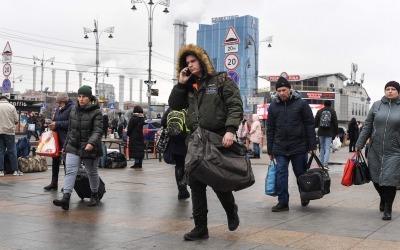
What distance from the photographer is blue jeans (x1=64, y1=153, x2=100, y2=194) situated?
7896 mm

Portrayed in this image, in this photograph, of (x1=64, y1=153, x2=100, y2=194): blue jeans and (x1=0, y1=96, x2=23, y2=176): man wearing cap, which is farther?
(x1=0, y1=96, x2=23, y2=176): man wearing cap

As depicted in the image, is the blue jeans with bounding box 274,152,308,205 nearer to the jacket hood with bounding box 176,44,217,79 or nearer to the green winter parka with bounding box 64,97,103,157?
the jacket hood with bounding box 176,44,217,79

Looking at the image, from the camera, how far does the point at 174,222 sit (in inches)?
267

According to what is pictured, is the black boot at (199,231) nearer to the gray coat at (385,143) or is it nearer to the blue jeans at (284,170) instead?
the blue jeans at (284,170)

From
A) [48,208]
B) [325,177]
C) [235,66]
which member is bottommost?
[48,208]

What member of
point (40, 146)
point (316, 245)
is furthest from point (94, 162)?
point (316, 245)

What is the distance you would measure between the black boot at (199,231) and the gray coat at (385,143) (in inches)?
108

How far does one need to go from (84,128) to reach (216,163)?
10.7ft

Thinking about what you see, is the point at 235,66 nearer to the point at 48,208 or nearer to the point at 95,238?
the point at 48,208

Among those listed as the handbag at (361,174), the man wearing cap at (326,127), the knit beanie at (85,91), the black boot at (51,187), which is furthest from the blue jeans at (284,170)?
the man wearing cap at (326,127)

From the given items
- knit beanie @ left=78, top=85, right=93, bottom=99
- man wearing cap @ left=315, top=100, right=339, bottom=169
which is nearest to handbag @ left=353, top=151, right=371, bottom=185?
knit beanie @ left=78, top=85, right=93, bottom=99

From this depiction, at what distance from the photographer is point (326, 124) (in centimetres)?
1448

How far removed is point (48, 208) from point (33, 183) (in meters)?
3.15

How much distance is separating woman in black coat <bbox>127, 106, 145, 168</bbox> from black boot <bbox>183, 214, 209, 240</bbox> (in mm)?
9085
